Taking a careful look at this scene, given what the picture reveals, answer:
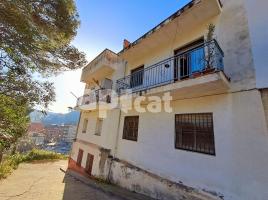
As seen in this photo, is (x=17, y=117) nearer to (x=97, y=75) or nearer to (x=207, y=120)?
(x=207, y=120)

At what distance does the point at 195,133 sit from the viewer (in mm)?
6359

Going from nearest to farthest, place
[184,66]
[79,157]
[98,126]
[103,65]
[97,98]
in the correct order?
[184,66] < [103,65] < [97,98] < [98,126] < [79,157]

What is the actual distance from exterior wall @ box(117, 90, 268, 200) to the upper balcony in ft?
22.9

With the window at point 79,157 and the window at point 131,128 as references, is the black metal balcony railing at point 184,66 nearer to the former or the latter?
the window at point 131,128

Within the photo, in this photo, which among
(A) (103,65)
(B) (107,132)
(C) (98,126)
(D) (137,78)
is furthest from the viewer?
(C) (98,126)

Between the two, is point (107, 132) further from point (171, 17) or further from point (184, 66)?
point (171, 17)

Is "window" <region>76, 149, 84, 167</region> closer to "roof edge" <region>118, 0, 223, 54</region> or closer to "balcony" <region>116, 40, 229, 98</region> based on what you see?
"balcony" <region>116, 40, 229, 98</region>

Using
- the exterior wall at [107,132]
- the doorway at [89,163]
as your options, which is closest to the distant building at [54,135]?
the exterior wall at [107,132]

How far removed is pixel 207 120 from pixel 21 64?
6.90 metres

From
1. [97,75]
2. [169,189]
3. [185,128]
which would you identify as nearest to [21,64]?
[185,128]

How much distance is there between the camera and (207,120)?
614 cm

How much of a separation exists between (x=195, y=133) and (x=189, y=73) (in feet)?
8.30

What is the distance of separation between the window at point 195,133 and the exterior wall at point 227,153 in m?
0.19

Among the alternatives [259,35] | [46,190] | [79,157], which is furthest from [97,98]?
[259,35]
